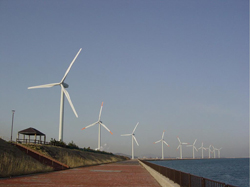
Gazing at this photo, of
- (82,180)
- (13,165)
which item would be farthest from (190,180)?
(13,165)

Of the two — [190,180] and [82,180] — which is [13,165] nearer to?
[82,180]

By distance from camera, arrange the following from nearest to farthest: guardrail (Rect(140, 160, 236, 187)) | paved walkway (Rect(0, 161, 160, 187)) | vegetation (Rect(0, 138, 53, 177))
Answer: guardrail (Rect(140, 160, 236, 187)) < paved walkway (Rect(0, 161, 160, 187)) < vegetation (Rect(0, 138, 53, 177))

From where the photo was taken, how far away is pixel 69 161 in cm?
3841

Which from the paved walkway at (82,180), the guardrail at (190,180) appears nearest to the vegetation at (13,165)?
the paved walkway at (82,180)

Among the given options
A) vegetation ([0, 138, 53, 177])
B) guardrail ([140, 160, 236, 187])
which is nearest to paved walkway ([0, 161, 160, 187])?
vegetation ([0, 138, 53, 177])

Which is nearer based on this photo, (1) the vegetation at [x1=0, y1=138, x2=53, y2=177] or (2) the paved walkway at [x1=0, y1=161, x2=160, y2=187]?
(2) the paved walkway at [x1=0, y1=161, x2=160, y2=187]

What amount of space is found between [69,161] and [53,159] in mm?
4591

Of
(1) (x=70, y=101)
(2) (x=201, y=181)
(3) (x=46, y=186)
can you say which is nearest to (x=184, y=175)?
(2) (x=201, y=181)

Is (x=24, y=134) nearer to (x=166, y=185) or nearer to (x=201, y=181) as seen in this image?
(x=166, y=185)

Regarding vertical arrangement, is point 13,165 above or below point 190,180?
below

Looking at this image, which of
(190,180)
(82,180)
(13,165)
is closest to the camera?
(190,180)

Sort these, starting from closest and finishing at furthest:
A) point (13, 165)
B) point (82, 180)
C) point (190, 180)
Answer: point (190, 180) → point (82, 180) → point (13, 165)

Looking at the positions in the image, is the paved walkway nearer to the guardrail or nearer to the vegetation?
the vegetation

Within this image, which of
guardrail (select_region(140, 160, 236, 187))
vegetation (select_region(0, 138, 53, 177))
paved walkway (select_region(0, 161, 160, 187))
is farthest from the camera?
vegetation (select_region(0, 138, 53, 177))
